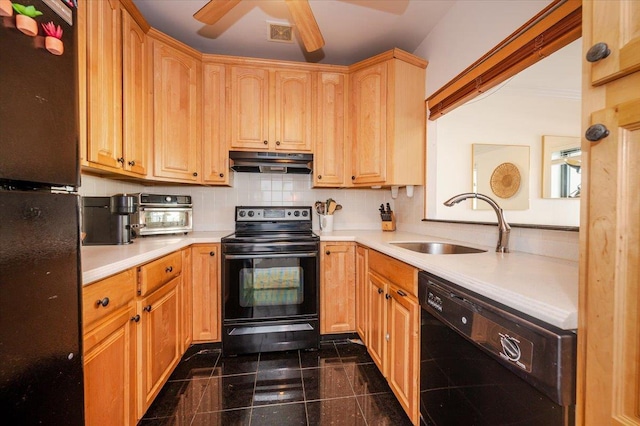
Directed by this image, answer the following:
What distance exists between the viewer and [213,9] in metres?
1.34

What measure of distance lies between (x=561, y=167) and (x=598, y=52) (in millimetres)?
1760

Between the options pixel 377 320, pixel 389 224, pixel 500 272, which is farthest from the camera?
pixel 389 224

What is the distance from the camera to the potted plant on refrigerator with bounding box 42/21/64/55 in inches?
22.5

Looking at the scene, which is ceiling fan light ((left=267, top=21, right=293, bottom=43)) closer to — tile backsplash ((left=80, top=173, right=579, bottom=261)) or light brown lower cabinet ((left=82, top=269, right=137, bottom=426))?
tile backsplash ((left=80, top=173, right=579, bottom=261))

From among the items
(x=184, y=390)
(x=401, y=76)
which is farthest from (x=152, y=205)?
(x=401, y=76)

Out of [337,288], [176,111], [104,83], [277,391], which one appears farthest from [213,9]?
[277,391]

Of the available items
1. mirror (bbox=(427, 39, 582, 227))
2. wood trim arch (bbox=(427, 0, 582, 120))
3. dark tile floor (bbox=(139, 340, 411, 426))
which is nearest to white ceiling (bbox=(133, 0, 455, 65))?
wood trim arch (bbox=(427, 0, 582, 120))

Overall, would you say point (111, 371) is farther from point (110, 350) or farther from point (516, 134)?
point (516, 134)

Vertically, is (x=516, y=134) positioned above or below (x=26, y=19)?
above

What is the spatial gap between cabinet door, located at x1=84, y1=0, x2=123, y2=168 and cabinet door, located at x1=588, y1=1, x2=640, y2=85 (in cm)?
181

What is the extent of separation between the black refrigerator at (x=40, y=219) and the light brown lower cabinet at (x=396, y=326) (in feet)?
3.90

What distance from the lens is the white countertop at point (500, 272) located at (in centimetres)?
63

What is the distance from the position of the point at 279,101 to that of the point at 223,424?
2250 mm

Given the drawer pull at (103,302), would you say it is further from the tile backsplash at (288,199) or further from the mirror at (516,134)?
the mirror at (516,134)
